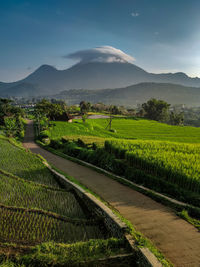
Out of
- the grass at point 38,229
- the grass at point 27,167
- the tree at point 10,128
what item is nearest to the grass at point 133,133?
the tree at point 10,128

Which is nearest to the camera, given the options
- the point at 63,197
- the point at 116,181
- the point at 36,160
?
the point at 63,197

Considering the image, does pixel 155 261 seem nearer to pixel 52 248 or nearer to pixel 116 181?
pixel 52 248

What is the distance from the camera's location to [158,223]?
17.5 feet

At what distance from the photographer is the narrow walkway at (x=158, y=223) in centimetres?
417

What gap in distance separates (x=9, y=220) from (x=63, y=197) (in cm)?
222

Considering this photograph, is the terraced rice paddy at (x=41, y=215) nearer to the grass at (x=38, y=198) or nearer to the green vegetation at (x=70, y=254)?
the grass at (x=38, y=198)

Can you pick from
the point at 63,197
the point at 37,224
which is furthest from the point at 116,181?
the point at 37,224

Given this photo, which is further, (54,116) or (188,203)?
(54,116)

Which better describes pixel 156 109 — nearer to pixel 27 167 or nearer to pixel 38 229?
pixel 27 167

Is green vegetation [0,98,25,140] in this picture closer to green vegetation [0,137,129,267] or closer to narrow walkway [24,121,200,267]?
green vegetation [0,137,129,267]

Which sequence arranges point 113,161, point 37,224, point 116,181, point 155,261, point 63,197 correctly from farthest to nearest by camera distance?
point 113,161 → point 116,181 → point 63,197 → point 37,224 → point 155,261

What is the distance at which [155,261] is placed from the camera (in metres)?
3.80

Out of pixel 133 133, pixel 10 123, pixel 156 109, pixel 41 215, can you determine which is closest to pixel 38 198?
pixel 41 215

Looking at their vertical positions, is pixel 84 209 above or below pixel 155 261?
below
